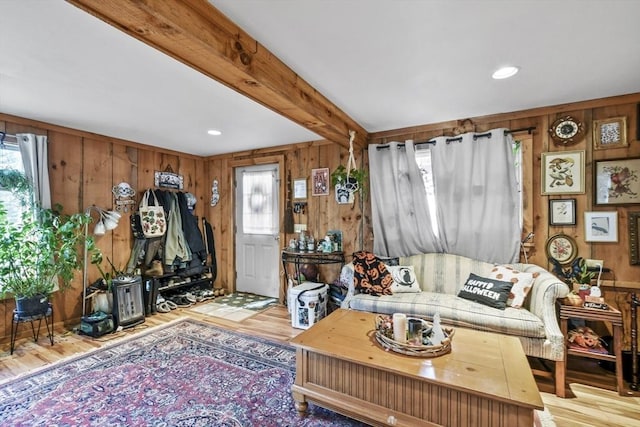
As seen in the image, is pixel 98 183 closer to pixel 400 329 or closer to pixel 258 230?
pixel 258 230

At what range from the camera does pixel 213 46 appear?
1.36 metres

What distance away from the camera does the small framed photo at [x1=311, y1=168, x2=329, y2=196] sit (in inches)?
148

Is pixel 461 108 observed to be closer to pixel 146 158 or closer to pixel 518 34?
pixel 518 34

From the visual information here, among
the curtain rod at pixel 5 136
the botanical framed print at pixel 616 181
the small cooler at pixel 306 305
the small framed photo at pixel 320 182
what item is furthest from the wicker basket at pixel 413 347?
the curtain rod at pixel 5 136

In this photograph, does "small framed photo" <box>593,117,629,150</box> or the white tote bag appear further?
the white tote bag

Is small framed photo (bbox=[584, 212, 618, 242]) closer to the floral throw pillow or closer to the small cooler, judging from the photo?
the floral throw pillow

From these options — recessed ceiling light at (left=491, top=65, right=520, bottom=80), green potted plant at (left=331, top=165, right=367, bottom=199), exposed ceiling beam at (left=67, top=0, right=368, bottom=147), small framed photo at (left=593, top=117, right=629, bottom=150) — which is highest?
recessed ceiling light at (left=491, top=65, right=520, bottom=80)

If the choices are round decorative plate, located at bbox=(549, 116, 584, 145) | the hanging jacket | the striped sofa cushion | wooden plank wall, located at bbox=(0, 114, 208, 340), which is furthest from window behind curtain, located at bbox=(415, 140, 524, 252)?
wooden plank wall, located at bbox=(0, 114, 208, 340)

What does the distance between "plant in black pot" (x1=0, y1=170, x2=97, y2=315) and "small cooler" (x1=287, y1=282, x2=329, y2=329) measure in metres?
2.18

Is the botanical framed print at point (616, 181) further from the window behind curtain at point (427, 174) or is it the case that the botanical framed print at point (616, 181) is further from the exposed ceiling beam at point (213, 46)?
the exposed ceiling beam at point (213, 46)

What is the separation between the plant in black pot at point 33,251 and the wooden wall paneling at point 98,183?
1.40 feet

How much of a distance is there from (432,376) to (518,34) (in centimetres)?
185

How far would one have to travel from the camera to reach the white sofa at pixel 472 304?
2100 mm

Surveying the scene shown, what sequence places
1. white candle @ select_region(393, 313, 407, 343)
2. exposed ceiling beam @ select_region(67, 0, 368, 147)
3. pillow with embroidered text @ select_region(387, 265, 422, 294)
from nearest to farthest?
exposed ceiling beam @ select_region(67, 0, 368, 147) → white candle @ select_region(393, 313, 407, 343) → pillow with embroidered text @ select_region(387, 265, 422, 294)
